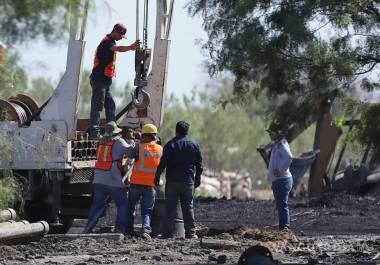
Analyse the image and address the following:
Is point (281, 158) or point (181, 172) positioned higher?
point (281, 158)

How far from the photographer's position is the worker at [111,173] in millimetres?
17703

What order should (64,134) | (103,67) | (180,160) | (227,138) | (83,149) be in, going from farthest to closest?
(227,138), (83,149), (103,67), (64,134), (180,160)

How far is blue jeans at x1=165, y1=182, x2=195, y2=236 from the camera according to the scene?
17594 millimetres

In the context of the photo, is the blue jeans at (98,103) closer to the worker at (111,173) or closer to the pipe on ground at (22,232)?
the worker at (111,173)

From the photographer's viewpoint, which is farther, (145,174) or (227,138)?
(227,138)

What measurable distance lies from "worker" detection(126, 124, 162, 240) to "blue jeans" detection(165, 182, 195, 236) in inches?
10.2

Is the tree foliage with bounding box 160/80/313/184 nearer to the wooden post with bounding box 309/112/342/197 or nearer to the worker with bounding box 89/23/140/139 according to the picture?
the wooden post with bounding box 309/112/342/197

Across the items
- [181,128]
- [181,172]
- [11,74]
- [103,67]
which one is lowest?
[181,172]

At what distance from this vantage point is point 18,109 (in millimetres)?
18234

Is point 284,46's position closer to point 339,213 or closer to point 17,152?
point 17,152

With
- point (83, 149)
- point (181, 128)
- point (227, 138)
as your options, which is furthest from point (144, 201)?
point (227, 138)

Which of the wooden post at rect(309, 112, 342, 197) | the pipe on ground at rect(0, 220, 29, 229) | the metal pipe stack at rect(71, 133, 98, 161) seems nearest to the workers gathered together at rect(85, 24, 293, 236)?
the metal pipe stack at rect(71, 133, 98, 161)

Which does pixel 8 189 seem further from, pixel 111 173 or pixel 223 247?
pixel 223 247

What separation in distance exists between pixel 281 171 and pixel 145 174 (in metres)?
2.32
